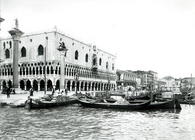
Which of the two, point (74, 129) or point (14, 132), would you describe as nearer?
point (14, 132)

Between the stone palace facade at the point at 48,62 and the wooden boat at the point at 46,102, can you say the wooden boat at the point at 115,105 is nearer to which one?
the wooden boat at the point at 46,102

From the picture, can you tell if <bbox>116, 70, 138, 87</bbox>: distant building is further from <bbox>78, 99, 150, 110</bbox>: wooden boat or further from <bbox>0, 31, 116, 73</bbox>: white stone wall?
<bbox>78, 99, 150, 110</bbox>: wooden boat

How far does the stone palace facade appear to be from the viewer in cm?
4453

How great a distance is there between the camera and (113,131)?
1345cm

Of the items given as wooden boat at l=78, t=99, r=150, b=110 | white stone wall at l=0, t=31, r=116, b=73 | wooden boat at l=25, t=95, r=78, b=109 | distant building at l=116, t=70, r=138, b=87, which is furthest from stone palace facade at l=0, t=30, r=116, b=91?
distant building at l=116, t=70, r=138, b=87

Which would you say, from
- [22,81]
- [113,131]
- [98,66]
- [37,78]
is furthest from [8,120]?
[98,66]

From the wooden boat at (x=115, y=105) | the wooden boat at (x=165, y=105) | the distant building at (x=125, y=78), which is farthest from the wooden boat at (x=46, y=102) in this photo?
the distant building at (x=125, y=78)

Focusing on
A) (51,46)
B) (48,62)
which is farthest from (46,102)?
(51,46)

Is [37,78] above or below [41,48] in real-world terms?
below

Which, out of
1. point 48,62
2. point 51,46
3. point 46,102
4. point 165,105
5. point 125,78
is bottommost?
point 165,105

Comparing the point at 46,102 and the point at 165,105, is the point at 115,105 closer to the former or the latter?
the point at 165,105

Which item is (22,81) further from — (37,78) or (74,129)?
(74,129)

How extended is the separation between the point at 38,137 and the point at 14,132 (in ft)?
6.11

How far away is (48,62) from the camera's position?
44.8m
